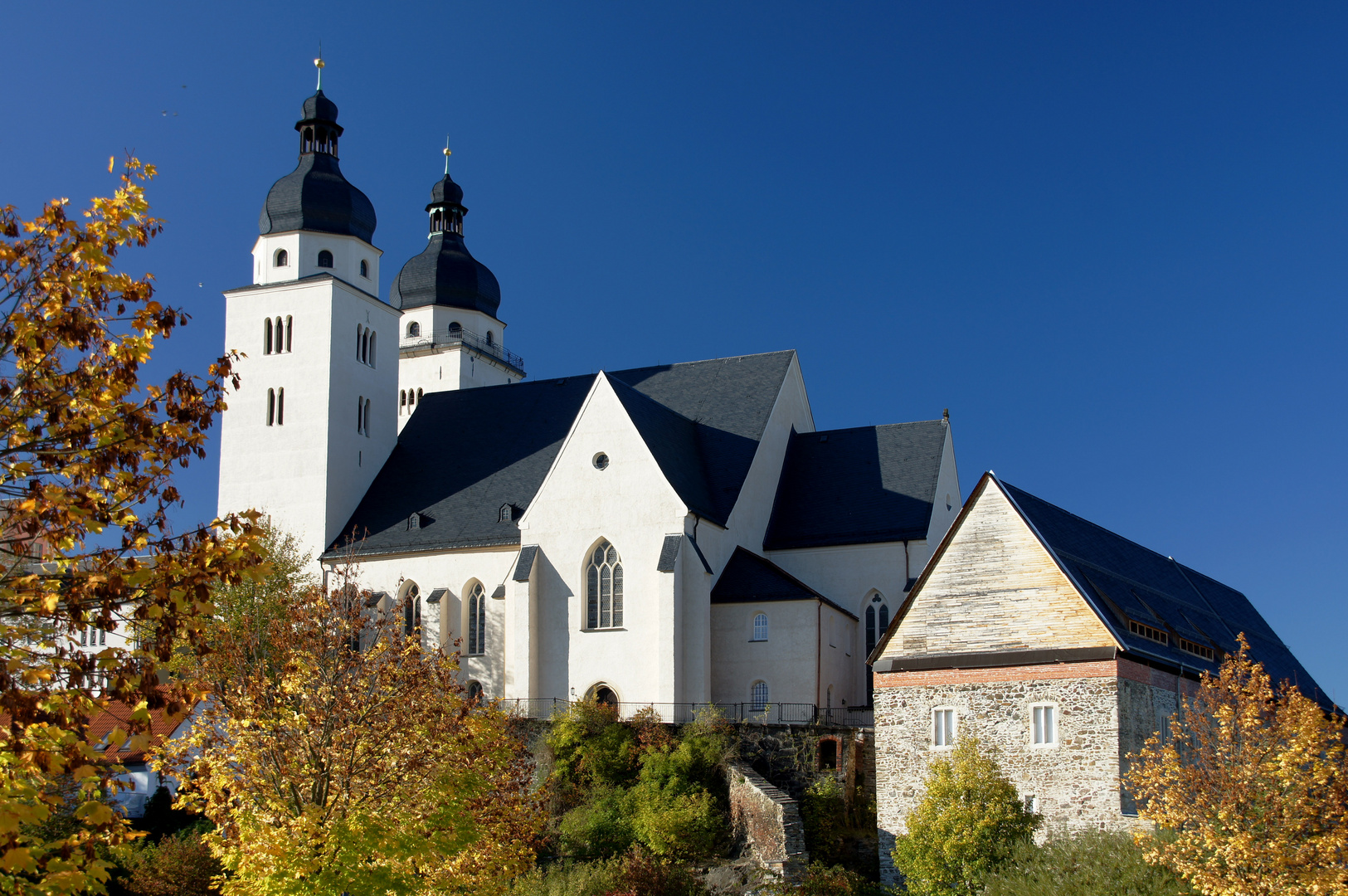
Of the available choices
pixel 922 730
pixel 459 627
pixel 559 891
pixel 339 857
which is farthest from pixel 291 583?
pixel 339 857

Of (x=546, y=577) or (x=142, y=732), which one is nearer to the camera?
(x=142, y=732)

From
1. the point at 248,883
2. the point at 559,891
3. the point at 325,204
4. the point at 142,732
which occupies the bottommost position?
the point at 559,891

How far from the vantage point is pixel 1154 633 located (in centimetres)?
3472

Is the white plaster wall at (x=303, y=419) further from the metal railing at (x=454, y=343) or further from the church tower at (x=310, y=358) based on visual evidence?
the metal railing at (x=454, y=343)

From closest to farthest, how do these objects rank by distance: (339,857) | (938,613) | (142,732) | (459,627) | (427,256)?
(142,732)
(339,857)
(938,613)
(459,627)
(427,256)

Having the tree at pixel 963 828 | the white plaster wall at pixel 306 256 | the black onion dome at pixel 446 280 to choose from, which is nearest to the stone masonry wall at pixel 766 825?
the tree at pixel 963 828

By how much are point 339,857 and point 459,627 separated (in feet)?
89.2

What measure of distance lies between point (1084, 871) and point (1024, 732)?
556cm

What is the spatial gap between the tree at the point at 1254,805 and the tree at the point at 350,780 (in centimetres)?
1249

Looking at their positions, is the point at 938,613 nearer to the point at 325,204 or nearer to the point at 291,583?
the point at 291,583

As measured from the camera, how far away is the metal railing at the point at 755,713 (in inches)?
1670

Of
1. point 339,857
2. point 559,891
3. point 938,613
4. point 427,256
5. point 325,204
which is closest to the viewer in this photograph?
point 339,857

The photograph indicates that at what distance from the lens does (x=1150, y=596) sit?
37406 mm

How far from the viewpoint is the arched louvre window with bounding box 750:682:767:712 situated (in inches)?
1721
